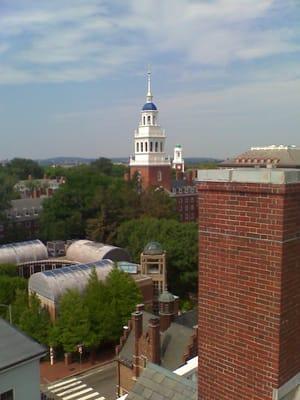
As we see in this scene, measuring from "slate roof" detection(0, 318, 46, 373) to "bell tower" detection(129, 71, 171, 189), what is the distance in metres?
49.8

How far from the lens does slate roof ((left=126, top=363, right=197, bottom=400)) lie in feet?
31.4

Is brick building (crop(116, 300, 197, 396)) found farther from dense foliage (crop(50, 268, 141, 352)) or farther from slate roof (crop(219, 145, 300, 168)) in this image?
slate roof (crop(219, 145, 300, 168))

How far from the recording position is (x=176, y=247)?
139ft

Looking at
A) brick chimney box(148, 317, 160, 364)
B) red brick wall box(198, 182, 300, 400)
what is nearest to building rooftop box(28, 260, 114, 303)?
brick chimney box(148, 317, 160, 364)

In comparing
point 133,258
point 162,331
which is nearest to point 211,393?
point 162,331

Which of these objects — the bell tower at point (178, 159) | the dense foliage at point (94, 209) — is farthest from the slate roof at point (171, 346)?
the bell tower at point (178, 159)

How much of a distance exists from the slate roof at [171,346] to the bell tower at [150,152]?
44079 mm

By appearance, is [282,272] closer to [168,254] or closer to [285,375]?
[285,375]

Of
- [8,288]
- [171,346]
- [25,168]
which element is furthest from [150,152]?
[25,168]

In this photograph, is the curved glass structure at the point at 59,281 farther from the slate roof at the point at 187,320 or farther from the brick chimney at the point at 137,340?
the brick chimney at the point at 137,340

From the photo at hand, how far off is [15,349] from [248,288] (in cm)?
1338

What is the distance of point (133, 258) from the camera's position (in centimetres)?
4675

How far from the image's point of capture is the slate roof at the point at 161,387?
377 inches

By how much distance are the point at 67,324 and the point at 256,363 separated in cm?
2287
